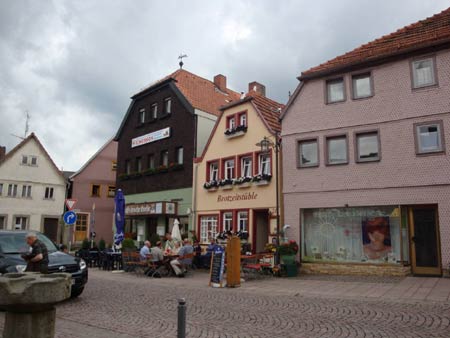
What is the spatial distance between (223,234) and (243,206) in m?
1.73

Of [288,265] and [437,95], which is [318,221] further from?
[437,95]

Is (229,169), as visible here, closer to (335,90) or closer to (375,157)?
(335,90)

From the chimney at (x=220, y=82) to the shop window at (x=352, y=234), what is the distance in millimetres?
16203

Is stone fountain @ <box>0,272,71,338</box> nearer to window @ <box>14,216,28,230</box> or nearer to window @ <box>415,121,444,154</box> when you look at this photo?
window @ <box>415,121,444,154</box>

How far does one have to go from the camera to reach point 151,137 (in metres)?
28.6

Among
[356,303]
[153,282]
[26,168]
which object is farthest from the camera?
[26,168]

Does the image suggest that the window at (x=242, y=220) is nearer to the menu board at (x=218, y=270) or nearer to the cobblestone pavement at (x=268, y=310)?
the menu board at (x=218, y=270)

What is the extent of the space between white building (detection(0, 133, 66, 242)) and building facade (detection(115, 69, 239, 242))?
12.0 metres

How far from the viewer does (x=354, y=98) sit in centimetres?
1731

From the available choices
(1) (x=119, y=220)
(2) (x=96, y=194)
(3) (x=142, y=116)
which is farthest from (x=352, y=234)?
(2) (x=96, y=194)

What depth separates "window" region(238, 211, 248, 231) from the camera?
817 inches

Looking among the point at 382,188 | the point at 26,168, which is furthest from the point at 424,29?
the point at 26,168

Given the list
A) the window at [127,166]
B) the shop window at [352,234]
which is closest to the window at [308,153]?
the shop window at [352,234]

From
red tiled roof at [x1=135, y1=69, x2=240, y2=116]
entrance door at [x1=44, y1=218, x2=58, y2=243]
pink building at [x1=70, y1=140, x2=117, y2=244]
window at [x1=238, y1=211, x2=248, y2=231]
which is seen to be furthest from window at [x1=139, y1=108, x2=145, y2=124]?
entrance door at [x1=44, y1=218, x2=58, y2=243]
